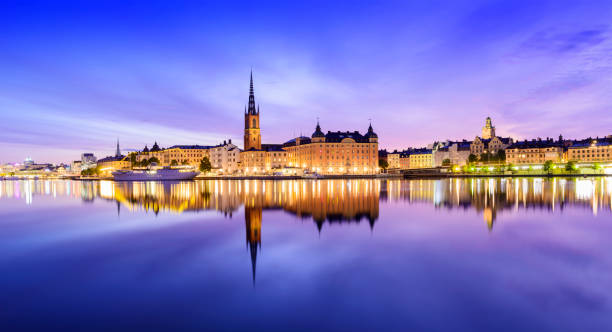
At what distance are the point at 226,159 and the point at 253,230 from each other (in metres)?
105

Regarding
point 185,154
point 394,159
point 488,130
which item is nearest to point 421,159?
point 394,159

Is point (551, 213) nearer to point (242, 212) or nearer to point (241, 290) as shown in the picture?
point (242, 212)

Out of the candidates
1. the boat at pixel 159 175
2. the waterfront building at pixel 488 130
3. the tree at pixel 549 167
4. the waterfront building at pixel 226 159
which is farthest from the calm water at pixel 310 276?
the waterfront building at pixel 488 130

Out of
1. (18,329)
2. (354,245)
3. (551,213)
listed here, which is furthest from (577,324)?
(551,213)

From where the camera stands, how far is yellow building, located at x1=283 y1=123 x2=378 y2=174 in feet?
344

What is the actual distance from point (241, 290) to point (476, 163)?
109918 millimetres

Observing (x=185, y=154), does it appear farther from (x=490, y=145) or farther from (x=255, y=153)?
(x=490, y=145)

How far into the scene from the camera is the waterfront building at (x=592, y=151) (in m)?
97.9

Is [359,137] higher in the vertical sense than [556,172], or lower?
higher

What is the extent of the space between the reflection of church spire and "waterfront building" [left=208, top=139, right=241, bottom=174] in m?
95.3

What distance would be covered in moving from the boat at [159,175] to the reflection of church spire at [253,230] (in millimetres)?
71672

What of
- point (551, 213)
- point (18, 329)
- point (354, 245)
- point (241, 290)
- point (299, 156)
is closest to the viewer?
point (18, 329)

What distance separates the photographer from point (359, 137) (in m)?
110

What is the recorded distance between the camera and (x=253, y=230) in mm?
16406
